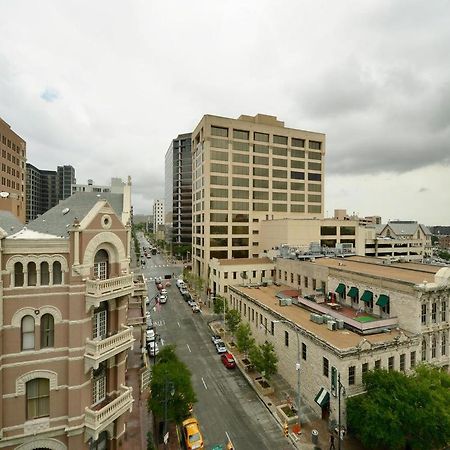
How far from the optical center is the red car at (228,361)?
42.2 metres

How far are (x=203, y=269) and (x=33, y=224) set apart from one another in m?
67.2

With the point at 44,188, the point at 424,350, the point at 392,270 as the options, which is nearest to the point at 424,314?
the point at 424,350

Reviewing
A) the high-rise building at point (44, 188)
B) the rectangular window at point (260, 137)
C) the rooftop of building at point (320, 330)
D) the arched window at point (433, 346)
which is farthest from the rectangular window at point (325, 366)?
the high-rise building at point (44, 188)

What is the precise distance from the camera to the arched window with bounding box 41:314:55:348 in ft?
68.5

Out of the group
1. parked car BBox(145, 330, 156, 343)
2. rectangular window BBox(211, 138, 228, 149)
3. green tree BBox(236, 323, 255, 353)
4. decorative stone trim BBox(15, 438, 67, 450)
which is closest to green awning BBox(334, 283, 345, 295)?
green tree BBox(236, 323, 255, 353)

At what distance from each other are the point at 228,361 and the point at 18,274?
31.4 meters

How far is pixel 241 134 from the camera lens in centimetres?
9525

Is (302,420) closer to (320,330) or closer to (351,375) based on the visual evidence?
(351,375)

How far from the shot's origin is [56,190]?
196 metres

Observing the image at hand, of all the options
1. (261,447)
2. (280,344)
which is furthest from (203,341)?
(261,447)

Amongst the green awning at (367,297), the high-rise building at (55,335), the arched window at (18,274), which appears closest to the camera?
the high-rise building at (55,335)

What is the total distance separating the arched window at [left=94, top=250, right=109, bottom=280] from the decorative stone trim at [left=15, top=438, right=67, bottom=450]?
38.5 feet

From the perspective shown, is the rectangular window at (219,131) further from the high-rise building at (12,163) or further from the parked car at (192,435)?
the parked car at (192,435)

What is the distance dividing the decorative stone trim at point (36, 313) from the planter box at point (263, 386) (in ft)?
85.9
